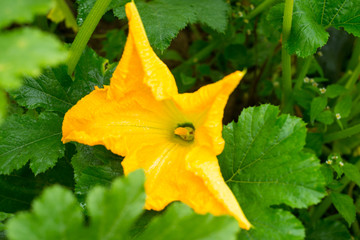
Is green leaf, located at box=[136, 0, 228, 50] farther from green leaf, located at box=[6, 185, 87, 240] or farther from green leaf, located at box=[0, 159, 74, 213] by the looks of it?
green leaf, located at box=[6, 185, 87, 240]

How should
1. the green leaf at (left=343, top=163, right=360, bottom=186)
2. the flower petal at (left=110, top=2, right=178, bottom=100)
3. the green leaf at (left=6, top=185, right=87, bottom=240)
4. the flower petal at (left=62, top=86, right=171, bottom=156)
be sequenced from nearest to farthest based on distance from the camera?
the green leaf at (left=6, top=185, right=87, bottom=240)
the flower petal at (left=110, top=2, right=178, bottom=100)
the flower petal at (left=62, top=86, right=171, bottom=156)
the green leaf at (left=343, top=163, right=360, bottom=186)

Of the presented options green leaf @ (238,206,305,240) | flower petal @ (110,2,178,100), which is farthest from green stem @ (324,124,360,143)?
flower petal @ (110,2,178,100)

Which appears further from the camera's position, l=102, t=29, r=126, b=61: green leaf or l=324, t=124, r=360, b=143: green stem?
l=102, t=29, r=126, b=61: green leaf

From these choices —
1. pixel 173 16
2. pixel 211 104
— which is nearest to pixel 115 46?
pixel 173 16

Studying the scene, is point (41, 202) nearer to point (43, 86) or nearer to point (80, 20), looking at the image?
point (43, 86)

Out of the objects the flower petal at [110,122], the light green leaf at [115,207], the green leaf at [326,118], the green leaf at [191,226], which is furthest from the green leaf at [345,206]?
the light green leaf at [115,207]

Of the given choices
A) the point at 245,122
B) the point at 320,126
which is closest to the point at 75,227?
the point at 245,122
